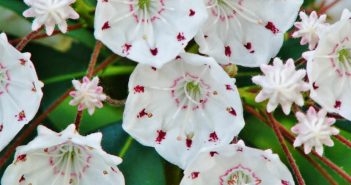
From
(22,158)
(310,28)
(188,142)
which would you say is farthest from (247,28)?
(22,158)

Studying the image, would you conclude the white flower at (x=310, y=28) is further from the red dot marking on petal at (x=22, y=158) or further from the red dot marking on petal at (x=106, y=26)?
the red dot marking on petal at (x=22, y=158)

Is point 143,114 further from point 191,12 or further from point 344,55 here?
point 344,55

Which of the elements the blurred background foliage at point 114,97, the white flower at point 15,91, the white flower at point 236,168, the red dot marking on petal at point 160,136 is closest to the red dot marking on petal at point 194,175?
the white flower at point 236,168

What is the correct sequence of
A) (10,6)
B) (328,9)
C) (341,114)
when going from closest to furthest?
(341,114)
(10,6)
(328,9)

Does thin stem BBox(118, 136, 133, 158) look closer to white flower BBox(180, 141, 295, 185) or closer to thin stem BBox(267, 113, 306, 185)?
white flower BBox(180, 141, 295, 185)

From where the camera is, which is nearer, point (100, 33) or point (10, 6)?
point (100, 33)

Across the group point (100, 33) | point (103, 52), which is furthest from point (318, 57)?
point (103, 52)

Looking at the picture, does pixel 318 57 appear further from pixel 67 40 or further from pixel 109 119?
pixel 67 40
